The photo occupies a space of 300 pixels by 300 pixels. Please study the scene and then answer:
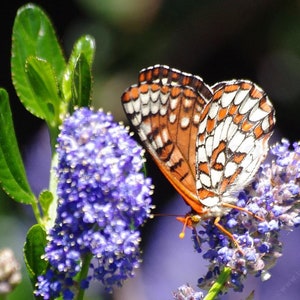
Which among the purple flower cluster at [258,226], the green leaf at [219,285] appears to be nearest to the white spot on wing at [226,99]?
the purple flower cluster at [258,226]

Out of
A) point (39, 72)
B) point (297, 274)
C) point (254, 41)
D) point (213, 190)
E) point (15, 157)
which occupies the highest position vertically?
point (39, 72)

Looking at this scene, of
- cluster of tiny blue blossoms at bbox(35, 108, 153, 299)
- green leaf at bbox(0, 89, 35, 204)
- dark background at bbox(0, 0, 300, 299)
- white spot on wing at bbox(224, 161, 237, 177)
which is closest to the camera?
cluster of tiny blue blossoms at bbox(35, 108, 153, 299)

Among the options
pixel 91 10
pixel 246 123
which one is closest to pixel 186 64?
pixel 91 10

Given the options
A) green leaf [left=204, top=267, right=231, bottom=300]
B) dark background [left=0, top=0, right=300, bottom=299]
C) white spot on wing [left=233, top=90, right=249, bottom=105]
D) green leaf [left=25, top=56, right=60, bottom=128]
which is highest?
green leaf [left=25, top=56, right=60, bottom=128]

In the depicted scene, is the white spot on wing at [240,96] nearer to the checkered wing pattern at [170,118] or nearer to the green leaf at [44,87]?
the checkered wing pattern at [170,118]

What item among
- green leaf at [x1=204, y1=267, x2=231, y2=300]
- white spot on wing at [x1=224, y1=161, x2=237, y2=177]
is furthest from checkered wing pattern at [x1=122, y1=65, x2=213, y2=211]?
green leaf at [x1=204, y1=267, x2=231, y2=300]

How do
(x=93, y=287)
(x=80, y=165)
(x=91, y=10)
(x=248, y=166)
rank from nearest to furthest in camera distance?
(x=80, y=165) < (x=248, y=166) < (x=93, y=287) < (x=91, y=10)

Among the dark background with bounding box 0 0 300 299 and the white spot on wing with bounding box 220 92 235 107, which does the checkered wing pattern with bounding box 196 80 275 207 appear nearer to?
the white spot on wing with bounding box 220 92 235 107

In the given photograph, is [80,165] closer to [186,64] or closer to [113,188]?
[113,188]
